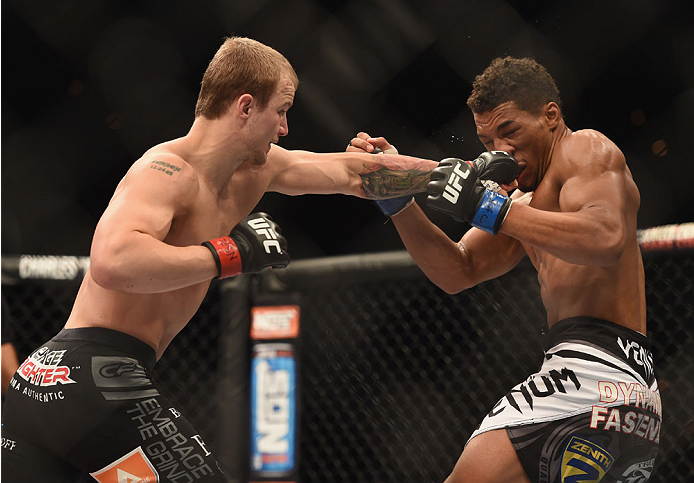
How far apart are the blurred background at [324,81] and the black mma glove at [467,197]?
2.34 m

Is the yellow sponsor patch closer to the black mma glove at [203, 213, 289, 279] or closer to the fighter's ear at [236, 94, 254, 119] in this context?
the black mma glove at [203, 213, 289, 279]

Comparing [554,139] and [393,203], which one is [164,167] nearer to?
[393,203]

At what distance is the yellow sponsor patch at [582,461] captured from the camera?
4.91 feet

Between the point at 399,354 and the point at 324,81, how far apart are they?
205cm

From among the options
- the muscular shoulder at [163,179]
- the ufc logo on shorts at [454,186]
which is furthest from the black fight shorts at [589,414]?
the muscular shoulder at [163,179]

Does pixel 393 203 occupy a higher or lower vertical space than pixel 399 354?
higher

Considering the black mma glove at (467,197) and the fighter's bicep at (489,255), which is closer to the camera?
the black mma glove at (467,197)

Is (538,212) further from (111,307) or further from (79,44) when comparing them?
(79,44)

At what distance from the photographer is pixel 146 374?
1.43m

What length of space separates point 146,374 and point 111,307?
0.50ft


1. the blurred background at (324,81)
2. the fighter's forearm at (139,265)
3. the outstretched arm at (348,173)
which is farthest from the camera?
the blurred background at (324,81)

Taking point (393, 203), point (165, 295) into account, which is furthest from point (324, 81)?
point (165, 295)

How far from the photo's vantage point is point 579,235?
156 centimetres

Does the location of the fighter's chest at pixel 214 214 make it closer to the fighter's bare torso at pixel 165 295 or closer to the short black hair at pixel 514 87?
the fighter's bare torso at pixel 165 295
